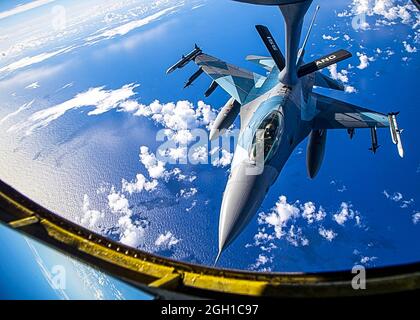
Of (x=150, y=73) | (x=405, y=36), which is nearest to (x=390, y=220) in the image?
(x=405, y=36)

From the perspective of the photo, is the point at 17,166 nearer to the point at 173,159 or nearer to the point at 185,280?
the point at 173,159

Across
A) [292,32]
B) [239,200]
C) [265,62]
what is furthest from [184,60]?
[239,200]

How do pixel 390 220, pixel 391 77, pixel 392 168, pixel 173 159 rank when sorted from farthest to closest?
pixel 391 77 < pixel 173 159 < pixel 392 168 < pixel 390 220

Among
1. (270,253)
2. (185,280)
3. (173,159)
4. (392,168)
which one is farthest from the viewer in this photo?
(173,159)

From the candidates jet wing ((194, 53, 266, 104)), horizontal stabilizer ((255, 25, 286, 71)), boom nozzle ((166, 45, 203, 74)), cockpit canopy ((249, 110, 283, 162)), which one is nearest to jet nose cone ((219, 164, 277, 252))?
cockpit canopy ((249, 110, 283, 162))

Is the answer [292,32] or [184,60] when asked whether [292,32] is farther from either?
[184,60]

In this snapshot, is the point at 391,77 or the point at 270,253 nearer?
the point at 270,253

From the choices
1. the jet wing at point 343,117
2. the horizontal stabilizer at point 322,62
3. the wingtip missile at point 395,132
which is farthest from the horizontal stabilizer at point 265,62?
the wingtip missile at point 395,132

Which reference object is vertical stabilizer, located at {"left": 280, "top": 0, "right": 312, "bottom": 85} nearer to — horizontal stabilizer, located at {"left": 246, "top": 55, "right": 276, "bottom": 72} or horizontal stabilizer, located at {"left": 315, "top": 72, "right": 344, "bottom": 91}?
horizontal stabilizer, located at {"left": 246, "top": 55, "right": 276, "bottom": 72}

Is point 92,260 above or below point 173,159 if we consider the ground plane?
above
